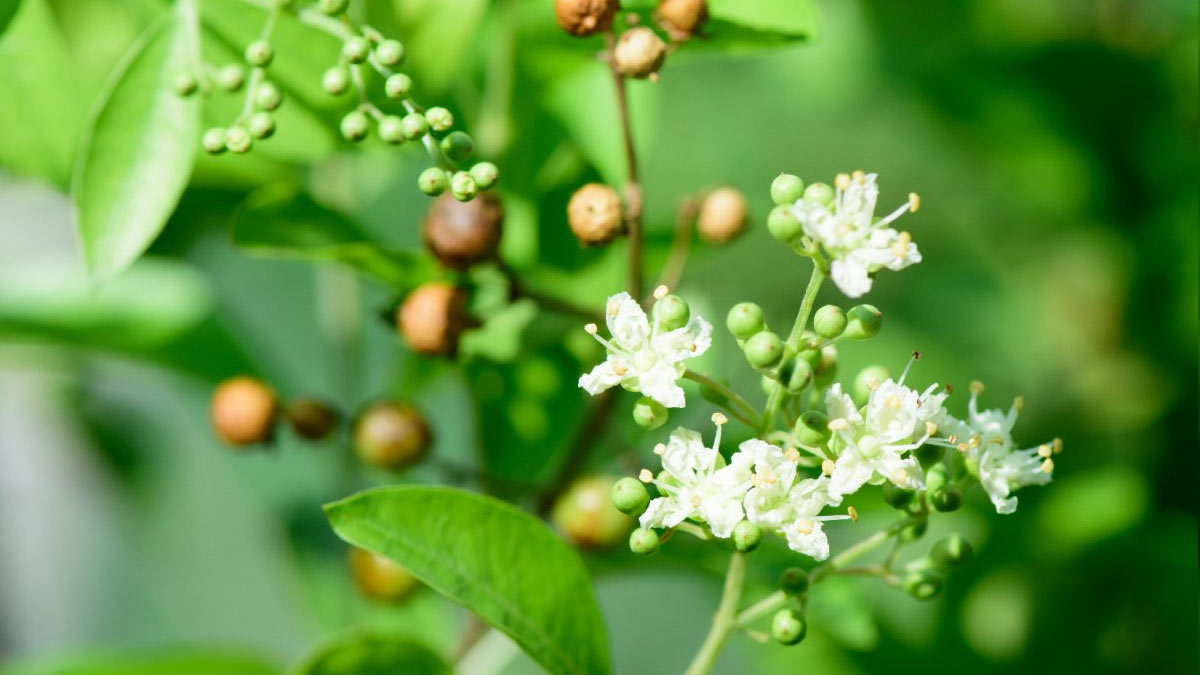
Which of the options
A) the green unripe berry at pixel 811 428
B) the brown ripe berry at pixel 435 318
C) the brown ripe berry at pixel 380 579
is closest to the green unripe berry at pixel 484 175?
Result: the brown ripe berry at pixel 435 318

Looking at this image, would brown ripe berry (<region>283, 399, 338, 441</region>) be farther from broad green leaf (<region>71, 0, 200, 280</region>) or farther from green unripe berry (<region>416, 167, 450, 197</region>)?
green unripe berry (<region>416, 167, 450, 197</region>)

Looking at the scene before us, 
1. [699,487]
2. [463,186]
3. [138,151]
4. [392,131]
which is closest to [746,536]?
[699,487]

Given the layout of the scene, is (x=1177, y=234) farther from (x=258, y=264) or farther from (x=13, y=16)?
(x=13, y=16)

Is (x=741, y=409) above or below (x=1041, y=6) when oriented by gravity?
above

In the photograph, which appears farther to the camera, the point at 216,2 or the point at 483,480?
the point at 483,480

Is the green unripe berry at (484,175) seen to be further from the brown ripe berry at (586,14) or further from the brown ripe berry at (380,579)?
the brown ripe berry at (380,579)

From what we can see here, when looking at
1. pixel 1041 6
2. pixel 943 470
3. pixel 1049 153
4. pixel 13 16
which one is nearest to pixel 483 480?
pixel 943 470
